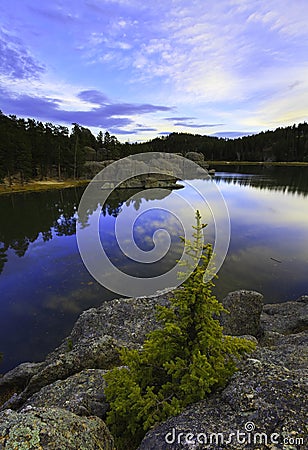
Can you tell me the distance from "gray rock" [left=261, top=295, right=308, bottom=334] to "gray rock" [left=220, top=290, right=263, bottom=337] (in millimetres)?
865

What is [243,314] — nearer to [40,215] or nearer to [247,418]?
[247,418]

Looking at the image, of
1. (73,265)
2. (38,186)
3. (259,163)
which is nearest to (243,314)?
(73,265)

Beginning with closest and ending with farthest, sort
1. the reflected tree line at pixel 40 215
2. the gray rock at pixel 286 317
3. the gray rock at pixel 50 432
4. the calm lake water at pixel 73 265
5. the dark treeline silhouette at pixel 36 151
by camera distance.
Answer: the gray rock at pixel 50 432 → the gray rock at pixel 286 317 → the calm lake water at pixel 73 265 → the reflected tree line at pixel 40 215 → the dark treeline silhouette at pixel 36 151

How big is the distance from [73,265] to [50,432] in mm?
18195

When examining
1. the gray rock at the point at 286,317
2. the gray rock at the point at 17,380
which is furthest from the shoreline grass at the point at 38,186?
the gray rock at the point at 286,317

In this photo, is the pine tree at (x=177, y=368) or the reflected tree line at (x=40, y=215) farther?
the reflected tree line at (x=40, y=215)

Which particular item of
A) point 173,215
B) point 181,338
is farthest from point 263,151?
point 181,338

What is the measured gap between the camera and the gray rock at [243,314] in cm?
1235

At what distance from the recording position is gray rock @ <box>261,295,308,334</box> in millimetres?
13250

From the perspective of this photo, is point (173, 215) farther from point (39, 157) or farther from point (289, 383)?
point (39, 157)

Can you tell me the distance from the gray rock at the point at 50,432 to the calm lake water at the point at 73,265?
8.60 metres

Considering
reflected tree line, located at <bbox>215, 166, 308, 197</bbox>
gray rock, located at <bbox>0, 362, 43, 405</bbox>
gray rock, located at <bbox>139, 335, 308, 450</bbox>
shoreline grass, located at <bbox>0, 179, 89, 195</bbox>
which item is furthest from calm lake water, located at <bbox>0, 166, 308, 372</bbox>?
reflected tree line, located at <bbox>215, 166, 308, 197</bbox>

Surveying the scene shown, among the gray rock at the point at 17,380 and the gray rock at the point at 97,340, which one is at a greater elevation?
the gray rock at the point at 97,340

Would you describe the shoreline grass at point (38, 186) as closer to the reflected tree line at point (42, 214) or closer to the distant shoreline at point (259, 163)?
the reflected tree line at point (42, 214)
